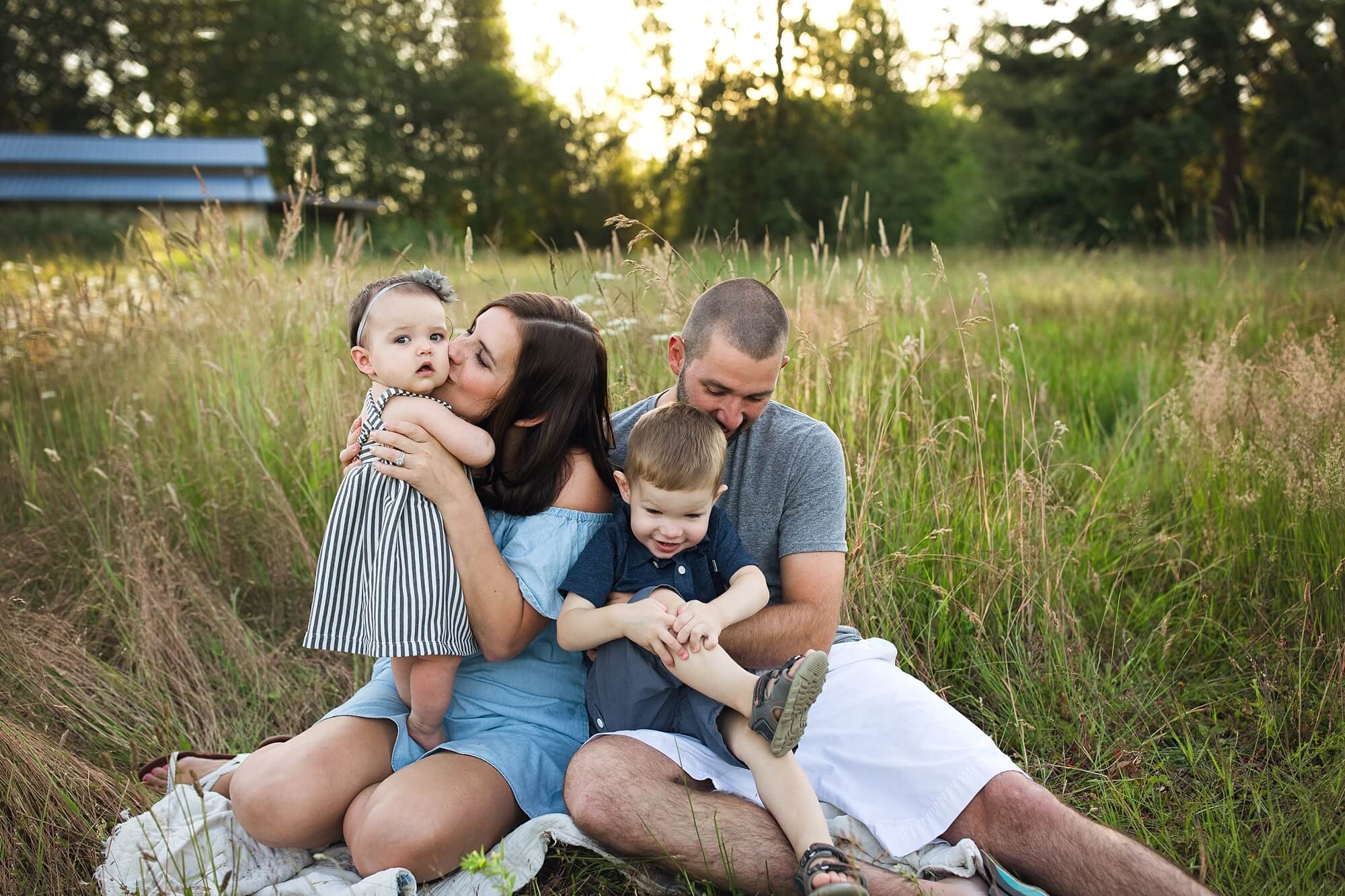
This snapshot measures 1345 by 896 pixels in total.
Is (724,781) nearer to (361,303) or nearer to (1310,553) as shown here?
(361,303)

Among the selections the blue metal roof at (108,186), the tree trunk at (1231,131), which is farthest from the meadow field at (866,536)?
the blue metal roof at (108,186)

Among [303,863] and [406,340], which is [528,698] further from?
[406,340]

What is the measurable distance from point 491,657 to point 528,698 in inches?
7.0

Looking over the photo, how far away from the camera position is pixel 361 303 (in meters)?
2.47

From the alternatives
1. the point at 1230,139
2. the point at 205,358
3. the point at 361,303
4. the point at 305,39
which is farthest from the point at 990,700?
the point at 305,39

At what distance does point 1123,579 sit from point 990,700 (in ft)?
2.77

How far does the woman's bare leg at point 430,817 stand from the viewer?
2.17 meters

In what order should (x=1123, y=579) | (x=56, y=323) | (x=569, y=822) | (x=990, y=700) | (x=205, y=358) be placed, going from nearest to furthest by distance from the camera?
(x=569, y=822)
(x=990, y=700)
(x=1123, y=579)
(x=205, y=358)
(x=56, y=323)

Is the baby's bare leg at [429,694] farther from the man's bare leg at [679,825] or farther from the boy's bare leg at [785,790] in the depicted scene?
the boy's bare leg at [785,790]

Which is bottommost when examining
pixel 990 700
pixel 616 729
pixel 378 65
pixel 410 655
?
pixel 990 700

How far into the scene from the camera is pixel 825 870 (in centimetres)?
198

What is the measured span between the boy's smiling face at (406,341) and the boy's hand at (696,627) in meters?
0.85

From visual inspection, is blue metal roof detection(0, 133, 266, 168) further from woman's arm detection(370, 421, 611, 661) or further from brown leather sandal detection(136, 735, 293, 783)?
woman's arm detection(370, 421, 611, 661)

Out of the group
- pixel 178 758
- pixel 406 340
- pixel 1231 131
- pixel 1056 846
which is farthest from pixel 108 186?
pixel 1056 846
